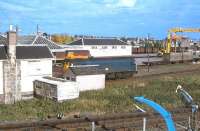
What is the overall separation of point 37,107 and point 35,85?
7613 mm

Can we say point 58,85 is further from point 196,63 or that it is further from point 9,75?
point 196,63

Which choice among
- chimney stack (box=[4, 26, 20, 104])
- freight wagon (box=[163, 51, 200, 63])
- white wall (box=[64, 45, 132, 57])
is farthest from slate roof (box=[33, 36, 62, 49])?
freight wagon (box=[163, 51, 200, 63])

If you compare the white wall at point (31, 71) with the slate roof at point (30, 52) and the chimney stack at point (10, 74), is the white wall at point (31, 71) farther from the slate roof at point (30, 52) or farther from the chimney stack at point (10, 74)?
the chimney stack at point (10, 74)

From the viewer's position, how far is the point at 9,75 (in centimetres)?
3684

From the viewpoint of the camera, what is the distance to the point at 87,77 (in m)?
42.6

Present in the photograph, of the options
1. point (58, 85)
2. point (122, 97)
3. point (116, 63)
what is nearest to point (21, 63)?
point (58, 85)

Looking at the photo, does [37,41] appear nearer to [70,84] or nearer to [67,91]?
[70,84]

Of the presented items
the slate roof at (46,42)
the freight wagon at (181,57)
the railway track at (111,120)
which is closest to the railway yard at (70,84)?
the slate roof at (46,42)

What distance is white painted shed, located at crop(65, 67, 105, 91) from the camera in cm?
4209

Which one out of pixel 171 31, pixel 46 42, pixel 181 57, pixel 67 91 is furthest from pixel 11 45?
pixel 171 31

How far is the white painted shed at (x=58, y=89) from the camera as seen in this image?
1375 inches

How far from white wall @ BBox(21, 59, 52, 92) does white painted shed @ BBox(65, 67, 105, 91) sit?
10.2 ft

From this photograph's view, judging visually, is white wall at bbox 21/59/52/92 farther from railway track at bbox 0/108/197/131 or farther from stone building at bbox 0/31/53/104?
railway track at bbox 0/108/197/131

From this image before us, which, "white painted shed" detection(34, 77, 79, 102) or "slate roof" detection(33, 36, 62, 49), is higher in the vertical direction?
"slate roof" detection(33, 36, 62, 49)
